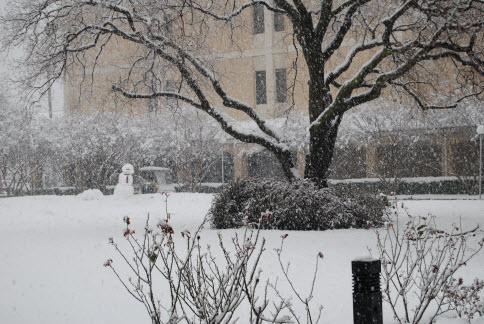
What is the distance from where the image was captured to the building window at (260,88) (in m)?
31.2

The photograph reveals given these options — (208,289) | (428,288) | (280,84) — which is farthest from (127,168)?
(428,288)

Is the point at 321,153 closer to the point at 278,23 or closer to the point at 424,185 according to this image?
the point at 424,185

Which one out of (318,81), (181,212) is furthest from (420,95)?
(181,212)

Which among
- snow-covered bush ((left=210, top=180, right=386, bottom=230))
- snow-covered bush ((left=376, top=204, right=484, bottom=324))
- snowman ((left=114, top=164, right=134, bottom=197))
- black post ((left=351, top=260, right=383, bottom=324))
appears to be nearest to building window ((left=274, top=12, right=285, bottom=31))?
snowman ((left=114, top=164, right=134, bottom=197))

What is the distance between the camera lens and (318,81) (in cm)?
1211

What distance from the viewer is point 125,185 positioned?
73.2 ft

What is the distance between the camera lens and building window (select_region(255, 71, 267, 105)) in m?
31.2

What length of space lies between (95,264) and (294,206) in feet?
13.5

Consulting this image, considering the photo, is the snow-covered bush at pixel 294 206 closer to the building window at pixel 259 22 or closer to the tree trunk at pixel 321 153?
the tree trunk at pixel 321 153

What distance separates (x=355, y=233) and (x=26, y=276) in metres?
5.71

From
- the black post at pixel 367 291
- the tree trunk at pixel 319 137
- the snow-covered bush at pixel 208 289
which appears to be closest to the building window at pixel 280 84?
the tree trunk at pixel 319 137

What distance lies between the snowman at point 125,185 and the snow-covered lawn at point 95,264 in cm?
615

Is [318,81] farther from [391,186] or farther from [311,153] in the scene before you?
[391,186]

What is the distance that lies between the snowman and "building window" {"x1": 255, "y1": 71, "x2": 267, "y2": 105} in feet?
37.5
